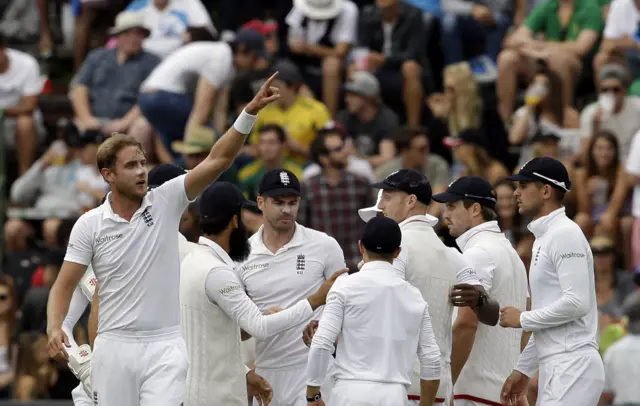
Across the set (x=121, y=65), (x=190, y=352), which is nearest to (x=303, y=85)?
(x=121, y=65)

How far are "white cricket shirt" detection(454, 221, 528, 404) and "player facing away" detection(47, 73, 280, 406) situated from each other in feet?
6.18

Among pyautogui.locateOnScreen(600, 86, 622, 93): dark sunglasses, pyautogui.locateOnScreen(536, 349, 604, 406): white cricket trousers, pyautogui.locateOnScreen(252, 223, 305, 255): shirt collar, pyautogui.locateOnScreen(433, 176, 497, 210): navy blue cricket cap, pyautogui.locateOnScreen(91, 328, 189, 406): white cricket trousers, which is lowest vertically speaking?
pyautogui.locateOnScreen(536, 349, 604, 406): white cricket trousers

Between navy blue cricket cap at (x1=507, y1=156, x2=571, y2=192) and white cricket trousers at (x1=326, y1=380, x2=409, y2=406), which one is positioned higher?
navy blue cricket cap at (x1=507, y1=156, x2=571, y2=192)

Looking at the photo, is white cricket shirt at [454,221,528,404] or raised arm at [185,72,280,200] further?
white cricket shirt at [454,221,528,404]

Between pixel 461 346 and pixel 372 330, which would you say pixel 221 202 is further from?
pixel 461 346

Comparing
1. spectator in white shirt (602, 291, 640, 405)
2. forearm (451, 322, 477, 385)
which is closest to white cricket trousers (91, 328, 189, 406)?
forearm (451, 322, 477, 385)

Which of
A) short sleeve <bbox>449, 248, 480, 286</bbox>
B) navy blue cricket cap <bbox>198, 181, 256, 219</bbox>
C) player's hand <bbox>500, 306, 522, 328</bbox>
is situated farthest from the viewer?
navy blue cricket cap <bbox>198, 181, 256, 219</bbox>

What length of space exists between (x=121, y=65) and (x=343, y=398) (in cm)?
906

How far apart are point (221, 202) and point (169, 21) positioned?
8.19 meters

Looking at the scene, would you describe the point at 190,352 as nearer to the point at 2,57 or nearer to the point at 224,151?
the point at 224,151

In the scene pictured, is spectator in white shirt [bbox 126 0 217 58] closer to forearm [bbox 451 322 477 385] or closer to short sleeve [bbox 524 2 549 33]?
short sleeve [bbox 524 2 549 33]

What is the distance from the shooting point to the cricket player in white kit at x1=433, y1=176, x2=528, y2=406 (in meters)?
9.58

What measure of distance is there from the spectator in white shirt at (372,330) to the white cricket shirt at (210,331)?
35.5 inches

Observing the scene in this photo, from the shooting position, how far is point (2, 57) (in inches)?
679
